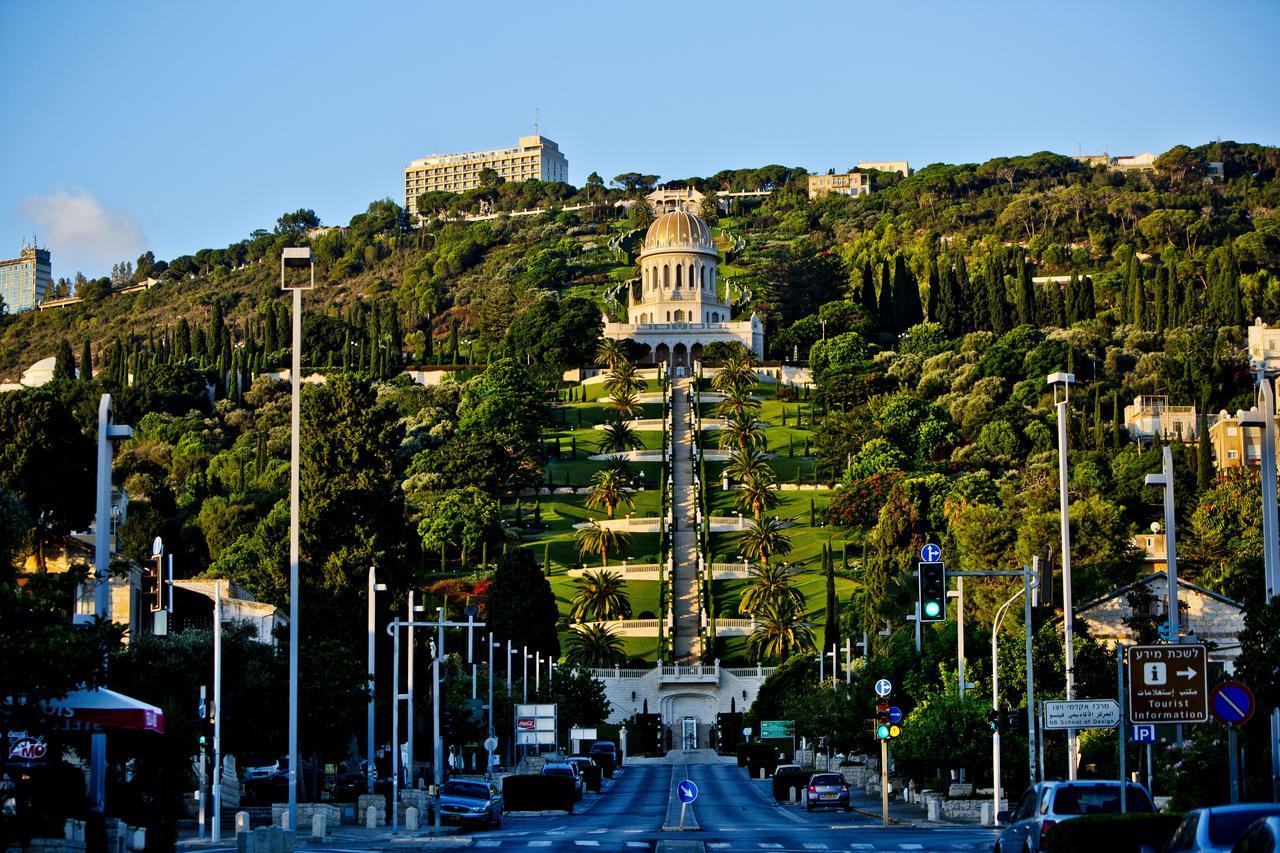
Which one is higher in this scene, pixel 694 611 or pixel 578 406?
pixel 578 406

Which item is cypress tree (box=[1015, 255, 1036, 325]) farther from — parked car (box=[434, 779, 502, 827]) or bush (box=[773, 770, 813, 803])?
parked car (box=[434, 779, 502, 827])

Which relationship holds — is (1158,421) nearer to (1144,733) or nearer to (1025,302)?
(1025,302)

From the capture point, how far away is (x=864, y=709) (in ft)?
229

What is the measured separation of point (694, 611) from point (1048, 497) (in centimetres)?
3212

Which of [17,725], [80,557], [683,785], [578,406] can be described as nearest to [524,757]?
[80,557]

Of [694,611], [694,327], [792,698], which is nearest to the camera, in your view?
[792,698]

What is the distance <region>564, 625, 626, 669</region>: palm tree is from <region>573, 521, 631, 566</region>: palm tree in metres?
10.5

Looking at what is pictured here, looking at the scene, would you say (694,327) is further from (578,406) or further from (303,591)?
(303,591)

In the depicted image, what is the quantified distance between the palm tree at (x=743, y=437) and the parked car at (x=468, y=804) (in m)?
100

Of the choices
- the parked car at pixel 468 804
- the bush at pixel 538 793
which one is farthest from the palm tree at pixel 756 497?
the parked car at pixel 468 804

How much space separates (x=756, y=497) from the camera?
453 ft

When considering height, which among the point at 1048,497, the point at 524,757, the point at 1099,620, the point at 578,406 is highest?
the point at 578,406

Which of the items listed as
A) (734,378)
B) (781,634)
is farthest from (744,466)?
(734,378)

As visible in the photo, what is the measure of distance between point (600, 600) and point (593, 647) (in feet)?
13.1
